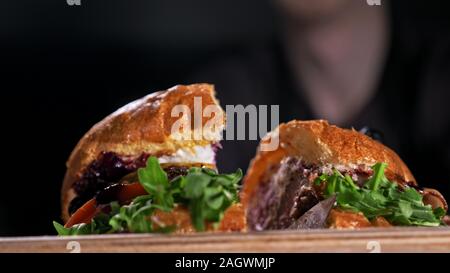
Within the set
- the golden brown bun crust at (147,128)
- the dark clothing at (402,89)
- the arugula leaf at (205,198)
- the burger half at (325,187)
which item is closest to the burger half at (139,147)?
the golden brown bun crust at (147,128)

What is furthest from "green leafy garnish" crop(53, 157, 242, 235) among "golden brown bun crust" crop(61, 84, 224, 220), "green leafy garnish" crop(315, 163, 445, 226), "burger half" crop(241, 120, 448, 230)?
"golden brown bun crust" crop(61, 84, 224, 220)

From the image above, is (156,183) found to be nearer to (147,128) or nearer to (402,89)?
(147,128)

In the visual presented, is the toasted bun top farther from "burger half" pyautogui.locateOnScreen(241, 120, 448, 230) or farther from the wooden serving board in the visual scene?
the wooden serving board

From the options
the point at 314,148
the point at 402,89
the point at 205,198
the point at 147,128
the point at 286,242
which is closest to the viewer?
the point at 286,242

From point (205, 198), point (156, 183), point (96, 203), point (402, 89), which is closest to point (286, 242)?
point (205, 198)

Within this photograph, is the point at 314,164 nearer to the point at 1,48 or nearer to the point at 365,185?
the point at 365,185
